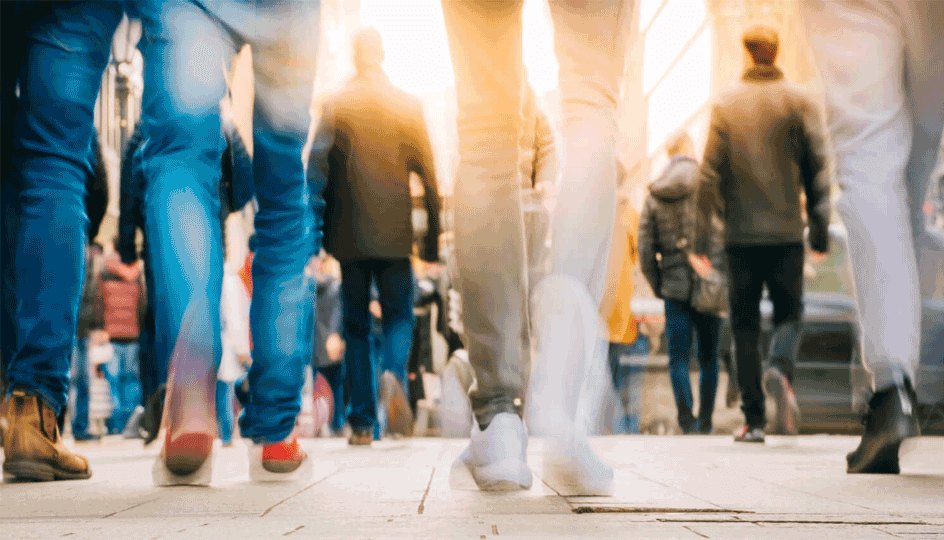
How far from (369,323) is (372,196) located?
27.0 inches

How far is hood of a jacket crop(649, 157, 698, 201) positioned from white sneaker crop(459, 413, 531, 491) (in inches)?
212

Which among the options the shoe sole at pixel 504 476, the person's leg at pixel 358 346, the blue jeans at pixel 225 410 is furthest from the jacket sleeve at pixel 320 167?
the shoe sole at pixel 504 476

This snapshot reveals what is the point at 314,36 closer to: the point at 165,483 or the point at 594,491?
the point at 165,483

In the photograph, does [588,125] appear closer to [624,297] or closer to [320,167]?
[320,167]

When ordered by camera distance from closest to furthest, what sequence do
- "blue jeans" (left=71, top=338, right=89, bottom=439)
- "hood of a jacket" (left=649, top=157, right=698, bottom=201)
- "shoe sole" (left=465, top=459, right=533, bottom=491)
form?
"shoe sole" (left=465, top=459, right=533, bottom=491) → "hood of a jacket" (left=649, top=157, right=698, bottom=201) → "blue jeans" (left=71, top=338, right=89, bottom=439)

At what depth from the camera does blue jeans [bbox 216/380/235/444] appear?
271 inches

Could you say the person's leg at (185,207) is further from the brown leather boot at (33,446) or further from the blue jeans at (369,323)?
the blue jeans at (369,323)

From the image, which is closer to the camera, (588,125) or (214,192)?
(588,125)

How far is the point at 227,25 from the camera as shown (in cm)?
317

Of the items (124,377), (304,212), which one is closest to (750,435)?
(304,212)

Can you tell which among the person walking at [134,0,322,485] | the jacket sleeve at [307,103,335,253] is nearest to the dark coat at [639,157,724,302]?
the jacket sleeve at [307,103,335,253]

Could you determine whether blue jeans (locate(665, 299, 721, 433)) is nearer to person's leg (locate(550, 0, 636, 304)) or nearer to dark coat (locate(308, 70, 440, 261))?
dark coat (locate(308, 70, 440, 261))

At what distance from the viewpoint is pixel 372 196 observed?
6383mm

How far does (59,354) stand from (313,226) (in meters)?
3.00
